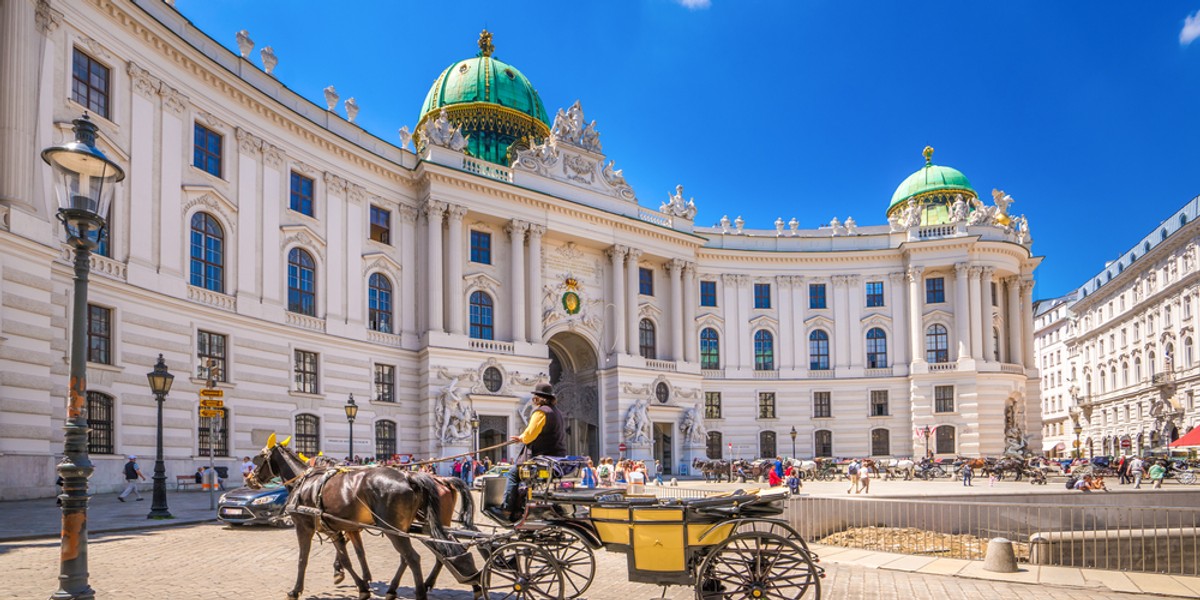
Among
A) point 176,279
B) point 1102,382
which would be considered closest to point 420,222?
point 176,279

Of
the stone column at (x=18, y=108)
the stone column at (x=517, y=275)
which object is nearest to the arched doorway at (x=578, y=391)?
the stone column at (x=517, y=275)

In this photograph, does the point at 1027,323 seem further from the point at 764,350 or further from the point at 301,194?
the point at 301,194

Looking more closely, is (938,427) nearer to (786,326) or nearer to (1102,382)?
(786,326)

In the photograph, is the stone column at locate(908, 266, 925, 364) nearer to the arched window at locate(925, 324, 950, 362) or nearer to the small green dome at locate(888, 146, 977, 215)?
the arched window at locate(925, 324, 950, 362)

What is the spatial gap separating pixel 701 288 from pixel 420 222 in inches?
814

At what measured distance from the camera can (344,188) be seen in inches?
1436

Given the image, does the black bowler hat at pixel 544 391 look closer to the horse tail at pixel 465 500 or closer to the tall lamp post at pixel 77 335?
the horse tail at pixel 465 500

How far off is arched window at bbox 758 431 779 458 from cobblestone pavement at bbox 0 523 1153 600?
4041cm

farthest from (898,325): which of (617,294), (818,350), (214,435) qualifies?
(214,435)

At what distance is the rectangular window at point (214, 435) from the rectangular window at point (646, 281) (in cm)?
2612

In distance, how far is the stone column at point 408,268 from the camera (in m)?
39.1

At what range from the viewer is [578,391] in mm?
47156

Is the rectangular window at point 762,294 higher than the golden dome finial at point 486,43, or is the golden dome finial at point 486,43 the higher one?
the golden dome finial at point 486,43

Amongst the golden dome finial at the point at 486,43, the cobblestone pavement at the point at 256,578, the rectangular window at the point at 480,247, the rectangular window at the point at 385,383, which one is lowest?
the cobblestone pavement at the point at 256,578
